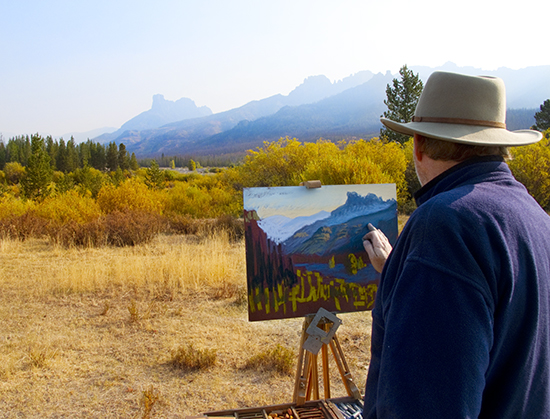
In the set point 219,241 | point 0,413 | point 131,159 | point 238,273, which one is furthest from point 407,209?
point 131,159

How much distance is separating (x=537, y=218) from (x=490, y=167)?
17 centimetres

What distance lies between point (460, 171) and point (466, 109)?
234 mm

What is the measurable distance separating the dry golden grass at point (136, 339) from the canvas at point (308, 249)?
1030 mm

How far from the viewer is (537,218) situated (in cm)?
98

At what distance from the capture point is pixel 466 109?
1.17 m

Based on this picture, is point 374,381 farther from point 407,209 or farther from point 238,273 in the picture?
point 407,209

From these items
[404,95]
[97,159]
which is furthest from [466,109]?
[97,159]

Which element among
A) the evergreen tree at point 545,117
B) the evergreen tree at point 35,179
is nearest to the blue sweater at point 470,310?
the evergreen tree at point 35,179

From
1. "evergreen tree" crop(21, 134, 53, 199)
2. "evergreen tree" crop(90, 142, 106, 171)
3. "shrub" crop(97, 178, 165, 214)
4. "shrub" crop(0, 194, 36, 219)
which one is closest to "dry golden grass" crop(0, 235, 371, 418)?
"shrub" crop(97, 178, 165, 214)

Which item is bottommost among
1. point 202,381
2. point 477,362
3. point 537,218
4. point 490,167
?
point 202,381

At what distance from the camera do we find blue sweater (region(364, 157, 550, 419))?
81cm

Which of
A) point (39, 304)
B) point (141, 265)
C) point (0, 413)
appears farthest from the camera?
point (141, 265)

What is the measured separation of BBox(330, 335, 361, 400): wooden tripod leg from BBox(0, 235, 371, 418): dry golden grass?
37.5 inches

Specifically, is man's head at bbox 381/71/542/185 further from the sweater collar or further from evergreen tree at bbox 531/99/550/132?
evergreen tree at bbox 531/99/550/132
